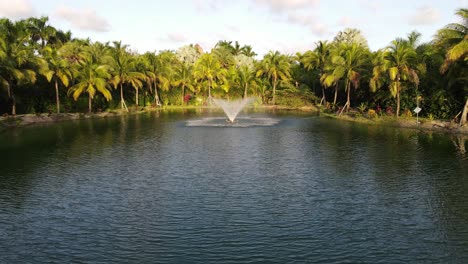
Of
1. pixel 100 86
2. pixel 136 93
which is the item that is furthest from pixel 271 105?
pixel 100 86

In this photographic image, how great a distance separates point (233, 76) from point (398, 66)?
164 feet

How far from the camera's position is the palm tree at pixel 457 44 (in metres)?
36.7

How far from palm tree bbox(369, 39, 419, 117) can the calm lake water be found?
46.7 feet

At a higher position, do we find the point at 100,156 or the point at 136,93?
the point at 136,93

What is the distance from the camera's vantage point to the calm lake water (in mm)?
13266

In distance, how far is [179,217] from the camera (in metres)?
16.4

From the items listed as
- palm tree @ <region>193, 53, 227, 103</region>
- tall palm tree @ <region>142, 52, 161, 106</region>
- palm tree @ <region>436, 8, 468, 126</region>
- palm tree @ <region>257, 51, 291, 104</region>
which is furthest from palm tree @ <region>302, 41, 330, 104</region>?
palm tree @ <region>436, 8, 468, 126</region>

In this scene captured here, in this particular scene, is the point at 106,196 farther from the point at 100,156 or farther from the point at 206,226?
the point at 100,156

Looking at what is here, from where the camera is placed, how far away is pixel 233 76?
3703 inches

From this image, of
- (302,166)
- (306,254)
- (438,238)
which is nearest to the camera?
(306,254)

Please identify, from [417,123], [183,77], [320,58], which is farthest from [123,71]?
[417,123]

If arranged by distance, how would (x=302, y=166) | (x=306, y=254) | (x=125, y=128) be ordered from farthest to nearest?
(x=125, y=128) → (x=302, y=166) → (x=306, y=254)

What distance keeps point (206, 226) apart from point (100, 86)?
166 feet

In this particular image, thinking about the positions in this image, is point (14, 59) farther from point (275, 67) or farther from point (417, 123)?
point (275, 67)
